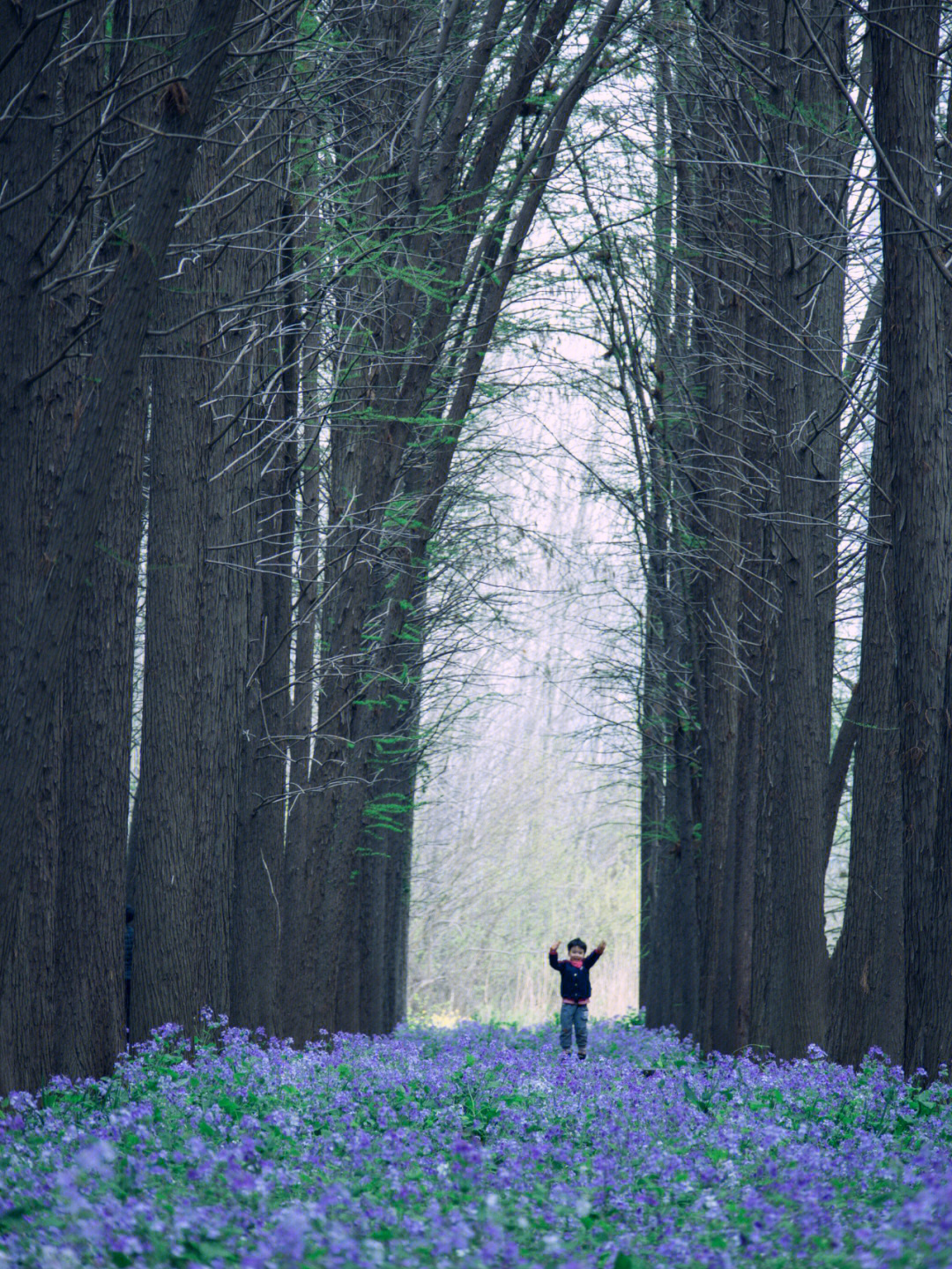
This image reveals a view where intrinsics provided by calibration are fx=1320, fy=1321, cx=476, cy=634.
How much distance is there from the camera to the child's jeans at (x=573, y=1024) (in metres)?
16.6

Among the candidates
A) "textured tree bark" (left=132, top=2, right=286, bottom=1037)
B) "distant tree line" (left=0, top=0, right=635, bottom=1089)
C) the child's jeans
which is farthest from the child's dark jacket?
"textured tree bark" (left=132, top=2, right=286, bottom=1037)

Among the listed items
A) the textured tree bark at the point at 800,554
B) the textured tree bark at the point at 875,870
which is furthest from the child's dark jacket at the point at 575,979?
the textured tree bark at the point at 875,870

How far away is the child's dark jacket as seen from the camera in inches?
661

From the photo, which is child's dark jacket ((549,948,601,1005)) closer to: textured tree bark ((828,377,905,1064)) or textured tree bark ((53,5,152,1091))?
textured tree bark ((828,377,905,1064))

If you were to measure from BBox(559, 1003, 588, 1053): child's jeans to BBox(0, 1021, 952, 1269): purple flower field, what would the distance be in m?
7.70

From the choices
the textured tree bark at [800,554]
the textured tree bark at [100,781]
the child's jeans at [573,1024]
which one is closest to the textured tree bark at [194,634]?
the textured tree bark at [100,781]

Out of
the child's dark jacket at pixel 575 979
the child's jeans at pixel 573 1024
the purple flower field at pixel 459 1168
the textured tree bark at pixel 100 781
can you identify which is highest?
the textured tree bark at pixel 100 781

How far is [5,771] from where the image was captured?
541cm

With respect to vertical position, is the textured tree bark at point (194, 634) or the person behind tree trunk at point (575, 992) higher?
the textured tree bark at point (194, 634)

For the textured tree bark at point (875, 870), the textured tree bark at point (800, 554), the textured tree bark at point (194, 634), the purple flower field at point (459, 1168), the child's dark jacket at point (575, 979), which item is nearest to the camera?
the purple flower field at point (459, 1168)

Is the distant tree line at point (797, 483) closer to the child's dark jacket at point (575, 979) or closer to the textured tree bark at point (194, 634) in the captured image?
the child's dark jacket at point (575, 979)

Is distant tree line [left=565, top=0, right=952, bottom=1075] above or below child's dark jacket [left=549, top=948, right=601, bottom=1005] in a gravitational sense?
above

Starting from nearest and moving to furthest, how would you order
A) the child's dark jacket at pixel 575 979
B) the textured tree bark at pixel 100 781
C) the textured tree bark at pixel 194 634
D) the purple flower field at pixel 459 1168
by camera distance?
the purple flower field at pixel 459 1168, the textured tree bark at pixel 100 781, the textured tree bark at pixel 194 634, the child's dark jacket at pixel 575 979

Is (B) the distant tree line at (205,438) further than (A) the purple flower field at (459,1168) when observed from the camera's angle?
Yes
